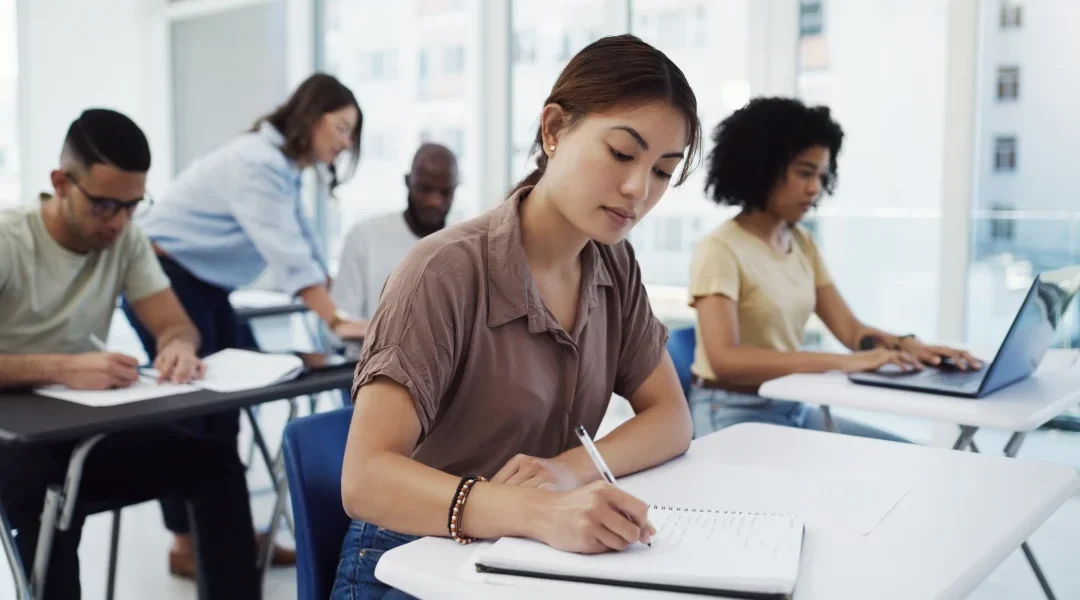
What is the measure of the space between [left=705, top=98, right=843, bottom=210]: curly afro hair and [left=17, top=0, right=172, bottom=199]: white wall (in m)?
4.13

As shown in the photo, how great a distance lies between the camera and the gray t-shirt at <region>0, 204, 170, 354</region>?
7.02ft

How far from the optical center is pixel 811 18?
3.68m

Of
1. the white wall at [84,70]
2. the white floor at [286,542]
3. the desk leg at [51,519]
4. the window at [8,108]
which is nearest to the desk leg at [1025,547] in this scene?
the white floor at [286,542]

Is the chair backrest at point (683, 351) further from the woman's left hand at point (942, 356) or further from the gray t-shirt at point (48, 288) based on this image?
the gray t-shirt at point (48, 288)

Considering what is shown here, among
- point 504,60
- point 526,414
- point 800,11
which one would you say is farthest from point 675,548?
point 504,60

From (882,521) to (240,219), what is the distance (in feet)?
7.57

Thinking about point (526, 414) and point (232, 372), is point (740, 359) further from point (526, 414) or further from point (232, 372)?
point (232, 372)

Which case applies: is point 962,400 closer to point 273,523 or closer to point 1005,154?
point 273,523

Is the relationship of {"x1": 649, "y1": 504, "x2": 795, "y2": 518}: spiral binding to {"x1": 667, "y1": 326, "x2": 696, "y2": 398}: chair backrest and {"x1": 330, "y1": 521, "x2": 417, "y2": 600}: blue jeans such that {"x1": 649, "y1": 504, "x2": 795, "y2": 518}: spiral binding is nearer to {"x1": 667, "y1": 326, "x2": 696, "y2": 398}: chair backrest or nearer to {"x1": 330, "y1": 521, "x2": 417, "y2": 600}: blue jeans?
{"x1": 330, "y1": 521, "x2": 417, "y2": 600}: blue jeans

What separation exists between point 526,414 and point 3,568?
3.14 feet

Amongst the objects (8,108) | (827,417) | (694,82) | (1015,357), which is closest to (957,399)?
(1015,357)

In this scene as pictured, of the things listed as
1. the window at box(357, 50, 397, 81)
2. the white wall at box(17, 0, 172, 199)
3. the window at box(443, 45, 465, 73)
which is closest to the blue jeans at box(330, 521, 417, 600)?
the window at box(443, 45, 465, 73)

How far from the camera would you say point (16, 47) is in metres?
5.85

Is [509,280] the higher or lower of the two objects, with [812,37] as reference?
lower
